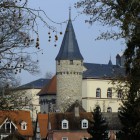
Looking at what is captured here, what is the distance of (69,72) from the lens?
10844 cm

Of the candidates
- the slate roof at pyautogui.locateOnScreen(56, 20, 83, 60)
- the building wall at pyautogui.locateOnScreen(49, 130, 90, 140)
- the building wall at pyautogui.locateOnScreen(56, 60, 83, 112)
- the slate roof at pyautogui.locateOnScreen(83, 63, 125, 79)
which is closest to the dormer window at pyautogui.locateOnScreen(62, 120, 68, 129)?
the building wall at pyautogui.locateOnScreen(49, 130, 90, 140)

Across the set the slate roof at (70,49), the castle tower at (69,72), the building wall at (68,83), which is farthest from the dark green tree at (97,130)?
the slate roof at (70,49)

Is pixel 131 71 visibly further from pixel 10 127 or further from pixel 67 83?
pixel 67 83

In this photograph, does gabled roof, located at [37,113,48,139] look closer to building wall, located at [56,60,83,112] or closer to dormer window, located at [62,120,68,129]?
dormer window, located at [62,120,68,129]

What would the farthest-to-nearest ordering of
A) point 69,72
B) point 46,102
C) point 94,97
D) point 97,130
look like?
point 46,102 < point 94,97 < point 69,72 < point 97,130

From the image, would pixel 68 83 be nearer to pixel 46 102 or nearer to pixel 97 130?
pixel 46 102

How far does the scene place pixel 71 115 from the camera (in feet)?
246

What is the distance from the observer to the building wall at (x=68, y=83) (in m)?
106

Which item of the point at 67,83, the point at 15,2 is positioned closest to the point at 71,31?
the point at 67,83

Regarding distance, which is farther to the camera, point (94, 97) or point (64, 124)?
point (94, 97)

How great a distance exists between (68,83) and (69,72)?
2.34 meters

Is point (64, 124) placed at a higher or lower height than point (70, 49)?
lower

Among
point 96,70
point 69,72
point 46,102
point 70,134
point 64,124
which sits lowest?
point 70,134

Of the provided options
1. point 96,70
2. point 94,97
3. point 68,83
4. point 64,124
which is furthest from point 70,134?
point 96,70
